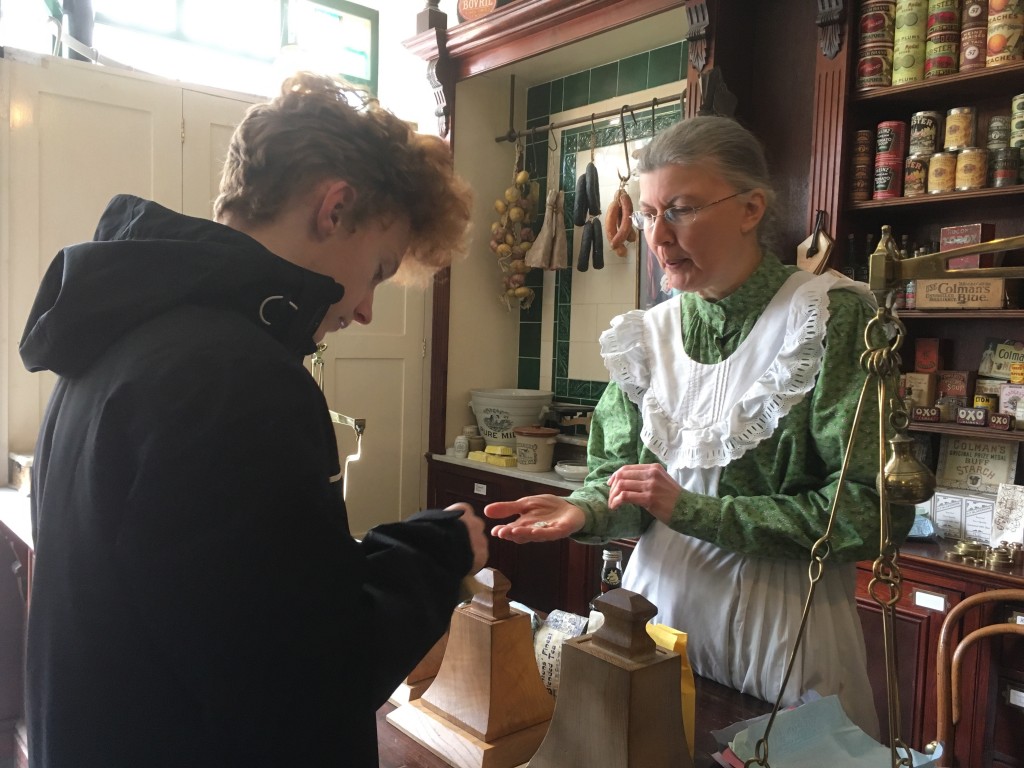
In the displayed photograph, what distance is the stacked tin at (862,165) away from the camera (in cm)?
246

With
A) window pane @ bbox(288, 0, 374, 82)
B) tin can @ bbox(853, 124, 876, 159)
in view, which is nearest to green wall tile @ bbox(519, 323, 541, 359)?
window pane @ bbox(288, 0, 374, 82)

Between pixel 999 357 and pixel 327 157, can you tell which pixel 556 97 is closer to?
pixel 999 357

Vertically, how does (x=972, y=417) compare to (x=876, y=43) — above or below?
below

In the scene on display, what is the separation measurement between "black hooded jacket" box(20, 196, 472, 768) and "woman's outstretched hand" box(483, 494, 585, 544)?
0.52 meters

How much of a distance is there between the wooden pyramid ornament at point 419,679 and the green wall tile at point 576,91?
2.97 m

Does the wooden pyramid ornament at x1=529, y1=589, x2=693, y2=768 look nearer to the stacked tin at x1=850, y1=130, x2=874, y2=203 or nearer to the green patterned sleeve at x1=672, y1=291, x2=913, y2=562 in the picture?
the green patterned sleeve at x1=672, y1=291, x2=913, y2=562

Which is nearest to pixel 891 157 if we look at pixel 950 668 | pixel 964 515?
pixel 964 515

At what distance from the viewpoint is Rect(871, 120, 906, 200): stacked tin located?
7.91 ft

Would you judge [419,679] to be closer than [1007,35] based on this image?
Yes

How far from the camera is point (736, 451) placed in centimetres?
131

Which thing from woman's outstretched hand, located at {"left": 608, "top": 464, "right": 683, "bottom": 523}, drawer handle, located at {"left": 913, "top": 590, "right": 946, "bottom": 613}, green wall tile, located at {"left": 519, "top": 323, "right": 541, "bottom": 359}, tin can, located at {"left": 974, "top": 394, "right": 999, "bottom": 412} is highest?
green wall tile, located at {"left": 519, "top": 323, "right": 541, "bottom": 359}

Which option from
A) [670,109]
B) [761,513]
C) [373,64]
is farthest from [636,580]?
[373,64]

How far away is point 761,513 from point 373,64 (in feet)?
10.7

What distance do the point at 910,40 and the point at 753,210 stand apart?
137 centimetres
